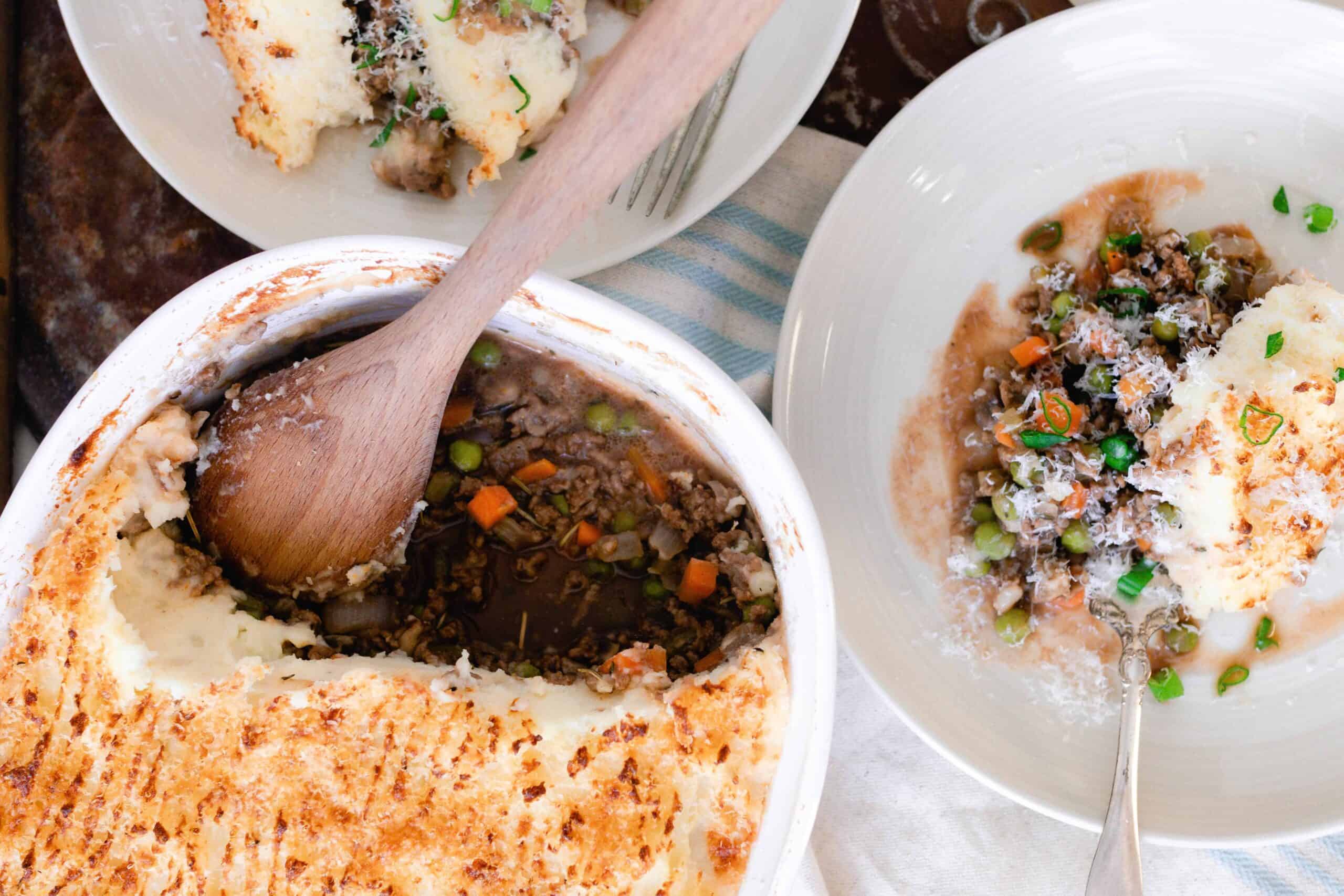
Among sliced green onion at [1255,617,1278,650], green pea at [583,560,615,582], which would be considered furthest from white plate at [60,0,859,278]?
sliced green onion at [1255,617,1278,650]

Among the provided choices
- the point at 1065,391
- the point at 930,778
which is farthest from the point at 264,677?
the point at 1065,391

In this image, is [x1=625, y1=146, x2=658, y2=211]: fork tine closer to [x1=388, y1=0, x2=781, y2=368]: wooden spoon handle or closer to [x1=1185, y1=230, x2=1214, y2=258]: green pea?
[x1=388, y1=0, x2=781, y2=368]: wooden spoon handle

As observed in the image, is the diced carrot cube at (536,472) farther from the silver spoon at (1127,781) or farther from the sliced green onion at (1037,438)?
the silver spoon at (1127,781)

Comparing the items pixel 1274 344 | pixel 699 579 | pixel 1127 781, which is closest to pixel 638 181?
pixel 699 579

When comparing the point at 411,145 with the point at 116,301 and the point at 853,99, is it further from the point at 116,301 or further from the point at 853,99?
the point at 853,99

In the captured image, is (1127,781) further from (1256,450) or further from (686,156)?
(686,156)

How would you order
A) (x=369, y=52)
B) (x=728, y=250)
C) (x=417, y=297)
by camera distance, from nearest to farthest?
1. (x=417, y=297)
2. (x=369, y=52)
3. (x=728, y=250)
